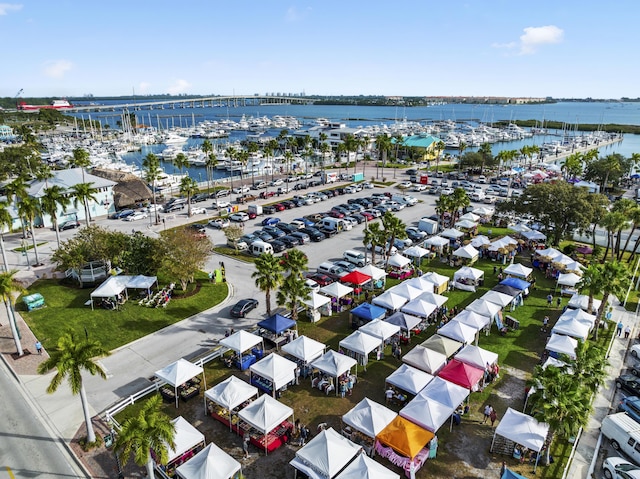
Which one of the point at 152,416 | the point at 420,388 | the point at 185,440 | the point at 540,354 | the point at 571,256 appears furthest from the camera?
the point at 571,256

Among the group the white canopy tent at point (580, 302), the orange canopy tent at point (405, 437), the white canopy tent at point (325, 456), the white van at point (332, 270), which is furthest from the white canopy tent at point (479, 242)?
the white canopy tent at point (325, 456)

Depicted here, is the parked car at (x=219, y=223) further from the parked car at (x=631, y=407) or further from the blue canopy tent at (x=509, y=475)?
the parked car at (x=631, y=407)

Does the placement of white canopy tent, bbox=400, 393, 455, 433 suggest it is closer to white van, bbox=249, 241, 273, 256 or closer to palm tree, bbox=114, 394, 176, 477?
palm tree, bbox=114, 394, 176, 477

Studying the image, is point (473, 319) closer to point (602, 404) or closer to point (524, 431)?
point (602, 404)

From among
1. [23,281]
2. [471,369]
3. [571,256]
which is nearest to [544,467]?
[471,369]

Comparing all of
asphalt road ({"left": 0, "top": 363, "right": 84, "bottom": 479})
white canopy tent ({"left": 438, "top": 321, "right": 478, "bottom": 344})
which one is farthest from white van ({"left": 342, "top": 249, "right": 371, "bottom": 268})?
asphalt road ({"left": 0, "top": 363, "right": 84, "bottom": 479})

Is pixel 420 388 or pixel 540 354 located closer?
pixel 420 388

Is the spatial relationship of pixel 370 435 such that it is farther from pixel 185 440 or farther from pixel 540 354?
pixel 540 354
